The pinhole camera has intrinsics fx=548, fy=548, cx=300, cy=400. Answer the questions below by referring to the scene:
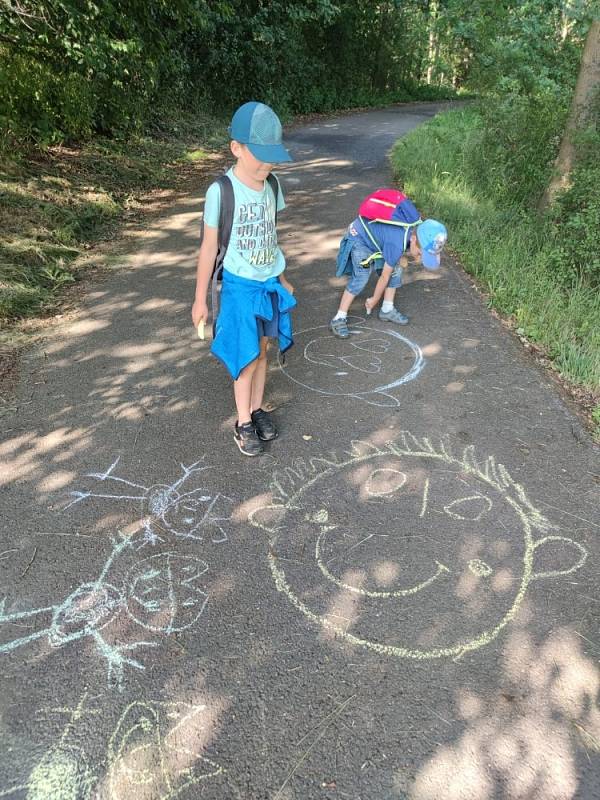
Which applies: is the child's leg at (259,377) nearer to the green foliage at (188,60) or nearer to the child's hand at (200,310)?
the child's hand at (200,310)

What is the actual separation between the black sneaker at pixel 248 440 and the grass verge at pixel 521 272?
2073 millimetres

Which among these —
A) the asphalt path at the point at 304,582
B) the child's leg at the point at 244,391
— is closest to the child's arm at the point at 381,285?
the asphalt path at the point at 304,582

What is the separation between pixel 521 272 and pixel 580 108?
97.0 inches

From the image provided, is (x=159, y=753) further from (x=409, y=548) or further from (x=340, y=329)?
(x=340, y=329)

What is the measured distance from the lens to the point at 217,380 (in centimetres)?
397

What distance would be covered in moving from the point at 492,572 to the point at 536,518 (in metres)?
0.45

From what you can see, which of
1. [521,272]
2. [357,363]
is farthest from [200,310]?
[521,272]

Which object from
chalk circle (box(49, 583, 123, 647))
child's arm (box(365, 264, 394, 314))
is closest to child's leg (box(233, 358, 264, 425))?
chalk circle (box(49, 583, 123, 647))

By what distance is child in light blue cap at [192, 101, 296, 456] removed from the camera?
2.62 m

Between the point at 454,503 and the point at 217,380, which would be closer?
the point at 454,503

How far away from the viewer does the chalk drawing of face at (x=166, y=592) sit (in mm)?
2285

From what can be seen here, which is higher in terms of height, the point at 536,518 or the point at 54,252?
the point at 54,252

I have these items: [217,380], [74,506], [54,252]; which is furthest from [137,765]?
[54,252]

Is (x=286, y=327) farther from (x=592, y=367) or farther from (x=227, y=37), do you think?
(x=227, y=37)
